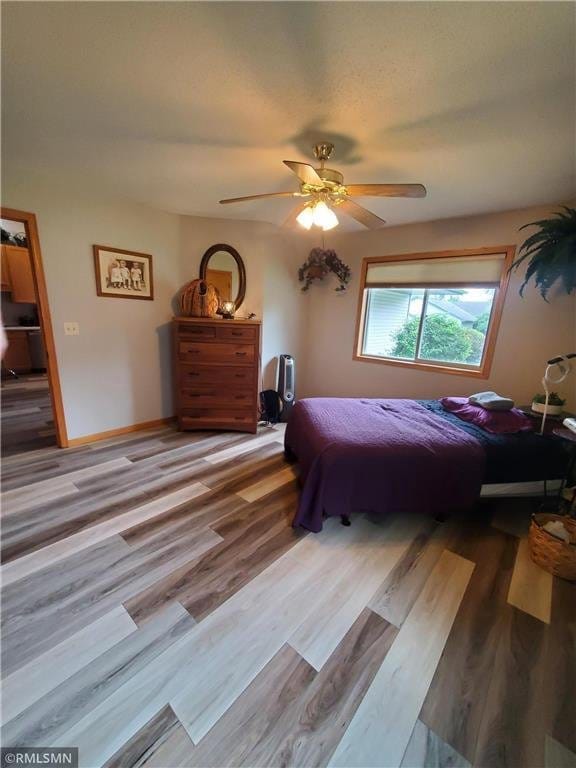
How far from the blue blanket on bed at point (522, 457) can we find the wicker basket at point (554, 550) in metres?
0.29

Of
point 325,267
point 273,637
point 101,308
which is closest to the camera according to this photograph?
point 273,637

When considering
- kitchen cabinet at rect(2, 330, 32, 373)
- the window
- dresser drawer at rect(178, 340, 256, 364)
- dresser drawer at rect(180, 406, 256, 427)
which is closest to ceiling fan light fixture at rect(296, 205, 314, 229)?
dresser drawer at rect(178, 340, 256, 364)

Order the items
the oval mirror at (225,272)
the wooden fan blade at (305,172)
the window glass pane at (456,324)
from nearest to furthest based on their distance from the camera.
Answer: the wooden fan blade at (305,172)
the window glass pane at (456,324)
the oval mirror at (225,272)

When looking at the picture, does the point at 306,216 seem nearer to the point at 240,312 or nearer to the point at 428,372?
the point at 240,312

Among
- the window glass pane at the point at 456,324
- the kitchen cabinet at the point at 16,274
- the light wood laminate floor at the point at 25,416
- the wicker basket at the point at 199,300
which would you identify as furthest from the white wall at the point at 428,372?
the kitchen cabinet at the point at 16,274

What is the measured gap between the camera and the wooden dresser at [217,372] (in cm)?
311

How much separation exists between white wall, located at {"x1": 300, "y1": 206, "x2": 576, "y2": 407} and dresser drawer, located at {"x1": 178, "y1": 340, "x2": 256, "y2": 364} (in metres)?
1.34

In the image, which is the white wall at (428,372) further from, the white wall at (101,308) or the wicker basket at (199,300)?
the white wall at (101,308)

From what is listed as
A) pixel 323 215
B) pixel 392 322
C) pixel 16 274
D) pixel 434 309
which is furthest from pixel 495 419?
pixel 16 274

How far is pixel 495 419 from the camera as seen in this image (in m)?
2.24

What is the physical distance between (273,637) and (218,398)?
2.29 meters

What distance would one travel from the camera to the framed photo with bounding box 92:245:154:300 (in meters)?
2.86

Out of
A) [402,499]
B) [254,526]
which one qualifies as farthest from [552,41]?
[254,526]

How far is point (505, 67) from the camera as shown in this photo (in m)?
1.21
